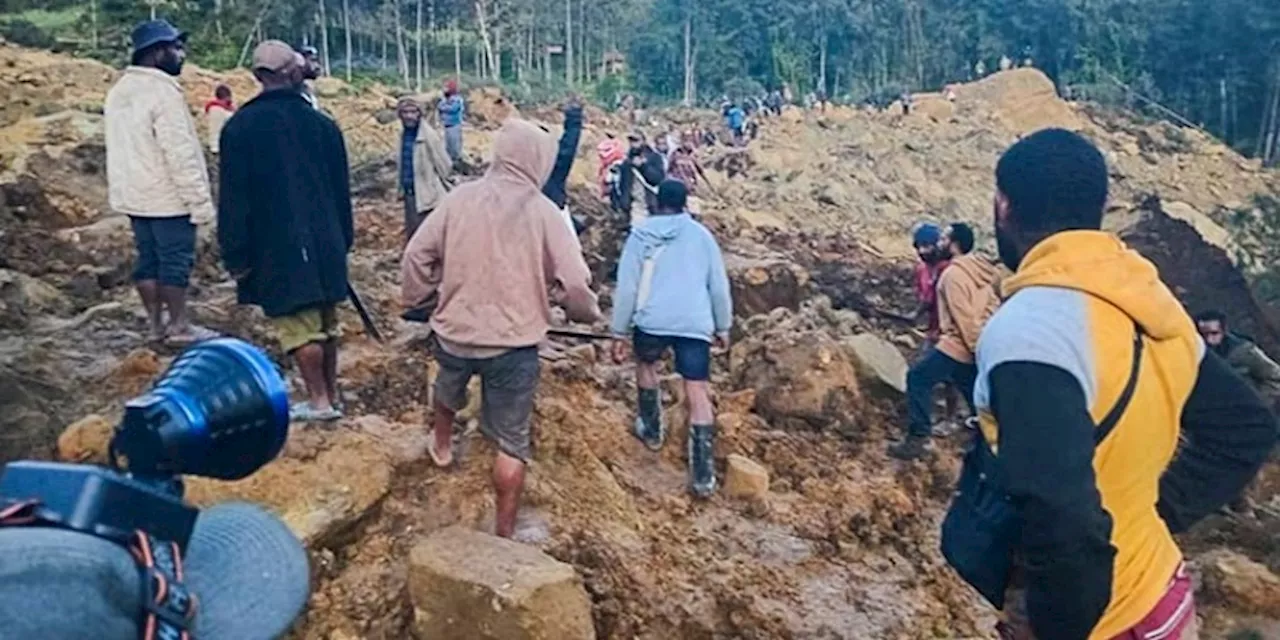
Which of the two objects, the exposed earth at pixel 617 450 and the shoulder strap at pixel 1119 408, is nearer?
the shoulder strap at pixel 1119 408

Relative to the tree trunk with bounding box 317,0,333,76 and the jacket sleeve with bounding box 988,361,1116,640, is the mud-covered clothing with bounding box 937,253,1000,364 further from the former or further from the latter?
the tree trunk with bounding box 317,0,333,76

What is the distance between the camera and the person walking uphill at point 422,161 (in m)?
8.34

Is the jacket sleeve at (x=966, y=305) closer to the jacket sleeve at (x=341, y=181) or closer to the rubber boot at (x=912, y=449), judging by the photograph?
the rubber boot at (x=912, y=449)

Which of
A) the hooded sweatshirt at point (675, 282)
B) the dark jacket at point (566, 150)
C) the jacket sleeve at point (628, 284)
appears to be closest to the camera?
the hooded sweatshirt at point (675, 282)

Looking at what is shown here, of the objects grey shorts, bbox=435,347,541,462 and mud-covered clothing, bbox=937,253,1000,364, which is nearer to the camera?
grey shorts, bbox=435,347,541,462

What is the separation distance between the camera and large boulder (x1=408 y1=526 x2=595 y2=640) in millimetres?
3596

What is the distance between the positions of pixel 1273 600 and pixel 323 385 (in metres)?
4.04

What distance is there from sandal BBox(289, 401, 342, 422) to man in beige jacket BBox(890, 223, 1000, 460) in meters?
3.11

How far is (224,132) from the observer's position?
4355mm

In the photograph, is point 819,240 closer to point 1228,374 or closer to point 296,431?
point 296,431

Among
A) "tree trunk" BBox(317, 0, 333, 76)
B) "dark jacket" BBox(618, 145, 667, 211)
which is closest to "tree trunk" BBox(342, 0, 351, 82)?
"tree trunk" BBox(317, 0, 333, 76)

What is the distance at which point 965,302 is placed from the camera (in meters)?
6.23

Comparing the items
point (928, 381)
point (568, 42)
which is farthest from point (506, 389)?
point (568, 42)

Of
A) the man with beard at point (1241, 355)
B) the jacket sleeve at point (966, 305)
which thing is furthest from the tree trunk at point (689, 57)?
the jacket sleeve at point (966, 305)
